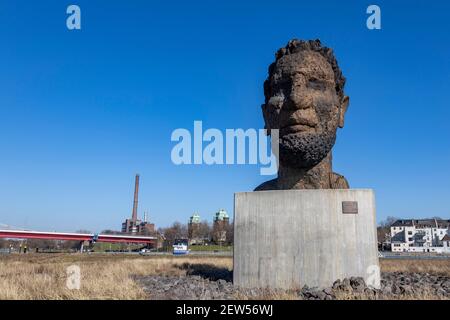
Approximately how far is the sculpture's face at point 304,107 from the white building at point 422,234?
272ft

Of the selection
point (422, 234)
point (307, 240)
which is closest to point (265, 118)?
point (307, 240)

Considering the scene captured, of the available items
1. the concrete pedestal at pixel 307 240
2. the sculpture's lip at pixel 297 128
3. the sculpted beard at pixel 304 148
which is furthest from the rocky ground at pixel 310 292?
the sculpture's lip at pixel 297 128

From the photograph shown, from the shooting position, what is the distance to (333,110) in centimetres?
844

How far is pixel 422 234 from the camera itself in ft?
298

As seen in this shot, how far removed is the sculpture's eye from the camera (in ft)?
27.3

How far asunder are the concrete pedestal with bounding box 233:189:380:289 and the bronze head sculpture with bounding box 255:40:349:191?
0.81m

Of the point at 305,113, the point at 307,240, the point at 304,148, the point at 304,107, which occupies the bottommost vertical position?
the point at 307,240

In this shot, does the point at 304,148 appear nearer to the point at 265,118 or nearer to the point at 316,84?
the point at 316,84

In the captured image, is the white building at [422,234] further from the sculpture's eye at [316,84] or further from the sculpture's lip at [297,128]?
the sculpture's lip at [297,128]

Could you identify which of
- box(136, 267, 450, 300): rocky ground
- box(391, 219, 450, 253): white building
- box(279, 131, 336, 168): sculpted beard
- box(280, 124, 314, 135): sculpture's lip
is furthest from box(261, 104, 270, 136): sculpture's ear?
box(391, 219, 450, 253): white building

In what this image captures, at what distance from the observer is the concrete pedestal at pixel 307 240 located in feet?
24.6

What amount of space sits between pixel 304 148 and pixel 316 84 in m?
1.45
